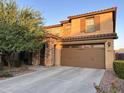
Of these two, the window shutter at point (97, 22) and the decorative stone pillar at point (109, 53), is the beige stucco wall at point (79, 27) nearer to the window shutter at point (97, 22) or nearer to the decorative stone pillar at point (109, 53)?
the window shutter at point (97, 22)

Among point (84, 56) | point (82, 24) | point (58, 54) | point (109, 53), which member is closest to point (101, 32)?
point (82, 24)

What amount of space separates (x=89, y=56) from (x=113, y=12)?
581 cm

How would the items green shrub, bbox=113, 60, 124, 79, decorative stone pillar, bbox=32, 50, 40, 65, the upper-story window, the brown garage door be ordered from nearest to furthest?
green shrub, bbox=113, 60, 124, 79 < the brown garage door < the upper-story window < decorative stone pillar, bbox=32, 50, 40, 65

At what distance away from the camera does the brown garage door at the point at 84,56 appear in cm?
1454

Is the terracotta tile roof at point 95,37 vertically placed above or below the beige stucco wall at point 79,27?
below

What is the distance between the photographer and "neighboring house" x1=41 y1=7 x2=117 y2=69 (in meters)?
14.2

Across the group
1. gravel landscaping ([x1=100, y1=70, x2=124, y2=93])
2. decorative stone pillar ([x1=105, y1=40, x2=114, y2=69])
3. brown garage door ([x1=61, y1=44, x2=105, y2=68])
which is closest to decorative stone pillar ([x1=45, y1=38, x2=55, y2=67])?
brown garage door ([x1=61, y1=44, x2=105, y2=68])

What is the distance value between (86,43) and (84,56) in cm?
149

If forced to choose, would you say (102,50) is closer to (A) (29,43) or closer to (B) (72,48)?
(B) (72,48)

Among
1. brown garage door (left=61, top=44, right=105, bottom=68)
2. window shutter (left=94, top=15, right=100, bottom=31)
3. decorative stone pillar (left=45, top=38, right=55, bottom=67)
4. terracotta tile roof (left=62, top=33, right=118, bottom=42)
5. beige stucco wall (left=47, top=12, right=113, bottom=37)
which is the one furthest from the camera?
window shutter (left=94, top=15, right=100, bottom=31)

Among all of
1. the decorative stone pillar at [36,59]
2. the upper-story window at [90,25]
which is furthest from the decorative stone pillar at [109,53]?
the decorative stone pillar at [36,59]

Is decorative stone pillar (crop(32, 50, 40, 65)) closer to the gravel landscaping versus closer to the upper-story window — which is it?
A: the upper-story window

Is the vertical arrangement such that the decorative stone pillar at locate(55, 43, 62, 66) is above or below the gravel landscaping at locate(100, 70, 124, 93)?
above

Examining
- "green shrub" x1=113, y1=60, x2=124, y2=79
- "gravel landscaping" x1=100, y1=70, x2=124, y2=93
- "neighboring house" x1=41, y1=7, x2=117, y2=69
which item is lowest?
"gravel landscaping" x1=100, y1=70, x2=124, y2=93
